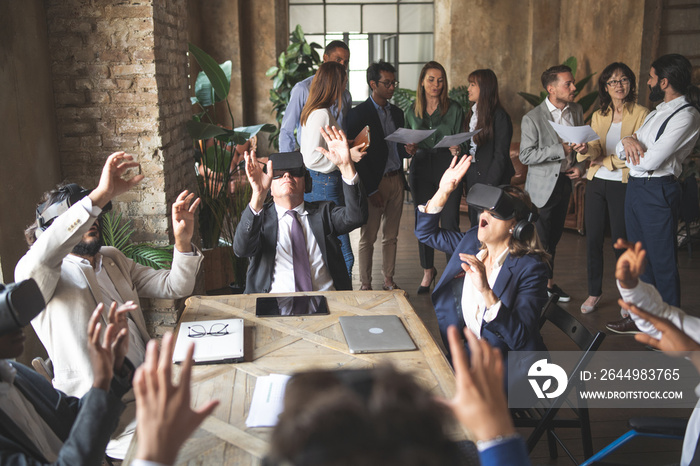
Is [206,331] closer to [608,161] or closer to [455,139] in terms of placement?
[455,139]

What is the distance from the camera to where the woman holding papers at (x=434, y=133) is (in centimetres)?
530

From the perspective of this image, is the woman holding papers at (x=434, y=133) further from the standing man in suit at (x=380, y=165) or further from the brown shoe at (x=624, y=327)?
the brown shoe at (x=624, y=327)

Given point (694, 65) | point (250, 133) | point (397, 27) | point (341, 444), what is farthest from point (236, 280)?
point (397, 27)

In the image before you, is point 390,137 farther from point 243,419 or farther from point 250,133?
point 243,419

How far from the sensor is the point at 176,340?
2396 mm

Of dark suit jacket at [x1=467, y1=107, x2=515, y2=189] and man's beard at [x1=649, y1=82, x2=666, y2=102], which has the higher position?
man's beard at [x1=649, y1=82, x2=666, y2=102]

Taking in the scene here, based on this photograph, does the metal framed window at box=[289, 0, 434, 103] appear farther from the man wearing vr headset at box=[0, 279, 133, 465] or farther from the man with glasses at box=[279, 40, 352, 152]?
the man wearing vr headset at box=[0, 279, 133, 465]

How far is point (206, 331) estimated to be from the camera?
2.48 metres

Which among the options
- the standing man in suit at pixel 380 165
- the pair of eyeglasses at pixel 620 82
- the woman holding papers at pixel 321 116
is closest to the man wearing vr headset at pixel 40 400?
the woman holding papers at pixel 321 116

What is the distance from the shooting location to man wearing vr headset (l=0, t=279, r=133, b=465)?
1.60 metres

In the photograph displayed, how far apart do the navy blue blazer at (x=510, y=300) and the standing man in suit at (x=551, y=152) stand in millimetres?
2056

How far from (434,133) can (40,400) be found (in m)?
4.05

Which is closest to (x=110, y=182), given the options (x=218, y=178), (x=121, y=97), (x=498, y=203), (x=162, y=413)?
(x=162, y=413)

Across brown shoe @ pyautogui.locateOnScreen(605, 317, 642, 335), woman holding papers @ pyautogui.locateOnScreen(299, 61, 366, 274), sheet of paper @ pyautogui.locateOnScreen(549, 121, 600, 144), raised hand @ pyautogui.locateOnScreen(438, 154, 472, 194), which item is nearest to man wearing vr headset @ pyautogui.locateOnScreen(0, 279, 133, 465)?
raised hand @ pyautogui.locateOnScreen(438, 154, 472, 194)
